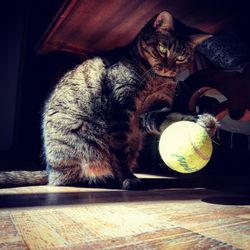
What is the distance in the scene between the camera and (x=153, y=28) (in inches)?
87.7

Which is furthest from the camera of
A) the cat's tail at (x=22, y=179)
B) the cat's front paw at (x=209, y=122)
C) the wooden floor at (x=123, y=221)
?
the cat's tail at (x=22, y=179)

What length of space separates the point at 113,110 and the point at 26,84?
2.23m

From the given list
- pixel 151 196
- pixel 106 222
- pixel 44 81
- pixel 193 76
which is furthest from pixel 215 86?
pixel 44 81

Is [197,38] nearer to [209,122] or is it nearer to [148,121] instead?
[148,121]

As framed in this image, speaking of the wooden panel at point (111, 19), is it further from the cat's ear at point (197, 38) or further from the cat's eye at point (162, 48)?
the cat's eye at point (162, 48)

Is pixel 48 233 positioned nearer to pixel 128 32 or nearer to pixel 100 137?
pixel 100 137

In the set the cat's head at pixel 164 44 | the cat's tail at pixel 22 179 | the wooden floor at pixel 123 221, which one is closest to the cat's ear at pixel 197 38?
the cat's head at pixel 164 44

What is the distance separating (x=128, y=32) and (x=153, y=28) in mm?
396

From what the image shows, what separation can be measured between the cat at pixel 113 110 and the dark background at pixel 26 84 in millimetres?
991

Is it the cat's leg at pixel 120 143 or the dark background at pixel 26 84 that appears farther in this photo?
the dark background at pixel 26 84

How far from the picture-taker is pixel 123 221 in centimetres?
89

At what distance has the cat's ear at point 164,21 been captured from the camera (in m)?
2.07

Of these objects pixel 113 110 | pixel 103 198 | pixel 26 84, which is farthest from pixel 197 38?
pixel 26 84

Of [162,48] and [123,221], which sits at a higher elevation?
[162,48]
